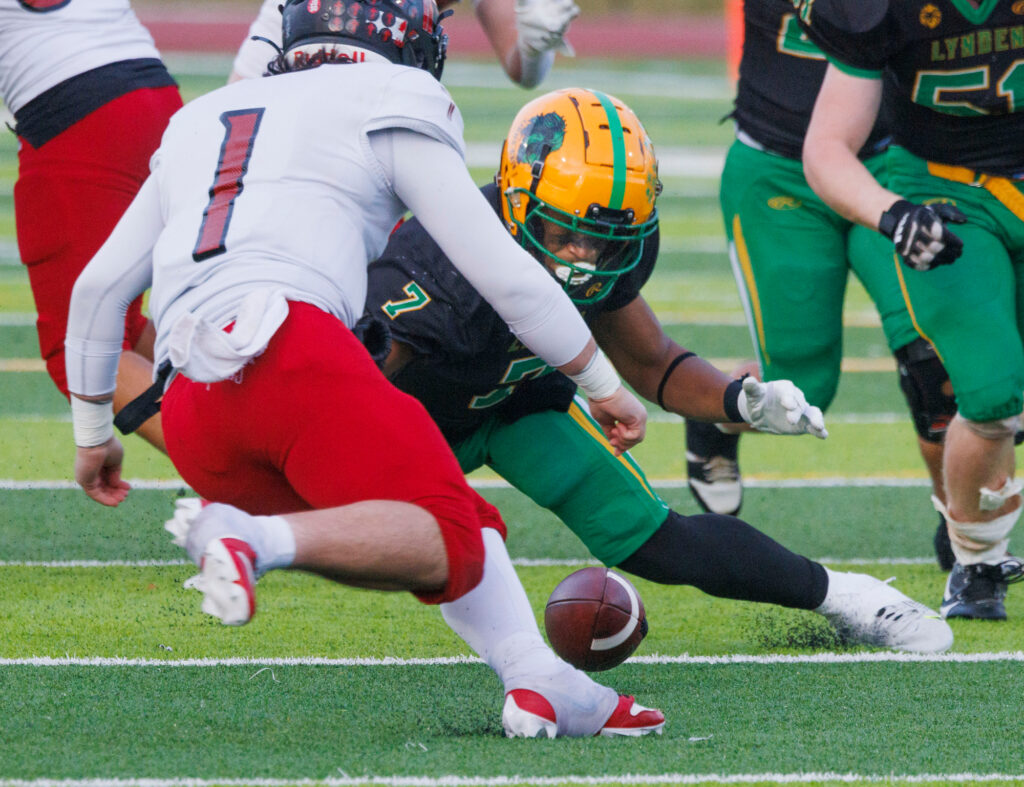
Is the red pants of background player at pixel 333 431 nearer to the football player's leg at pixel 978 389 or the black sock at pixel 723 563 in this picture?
the black sock at pixel 723 563

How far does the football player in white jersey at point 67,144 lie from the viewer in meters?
4.06

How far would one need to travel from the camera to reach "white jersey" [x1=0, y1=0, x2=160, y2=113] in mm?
4070

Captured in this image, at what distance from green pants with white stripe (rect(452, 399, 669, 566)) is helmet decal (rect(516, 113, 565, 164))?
1.94 feet

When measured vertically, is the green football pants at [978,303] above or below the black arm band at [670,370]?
above

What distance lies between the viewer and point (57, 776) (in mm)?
2434

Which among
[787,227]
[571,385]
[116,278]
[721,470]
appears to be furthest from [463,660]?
[787,227]

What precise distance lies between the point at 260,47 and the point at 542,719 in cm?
210

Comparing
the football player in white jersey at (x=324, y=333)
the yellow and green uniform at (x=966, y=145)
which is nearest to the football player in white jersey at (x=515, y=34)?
the yellow and green uniform at (x=966, y=145)

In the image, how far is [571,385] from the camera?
3.41 m

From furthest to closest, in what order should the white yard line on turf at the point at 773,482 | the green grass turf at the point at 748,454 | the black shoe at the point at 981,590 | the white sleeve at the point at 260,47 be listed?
the green grass turf at the point at 748,454 < the white yard line on turf at the point at 773,482 < the white sleeve at the point at 260,47 < the black shoe at the point at 981,590

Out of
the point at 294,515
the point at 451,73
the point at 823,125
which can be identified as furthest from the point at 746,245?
the point at 451,73

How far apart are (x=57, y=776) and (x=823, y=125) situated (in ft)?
7.25

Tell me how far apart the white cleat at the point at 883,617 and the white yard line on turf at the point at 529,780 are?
2.86 ft

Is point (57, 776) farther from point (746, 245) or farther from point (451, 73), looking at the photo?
point (451, 73)
